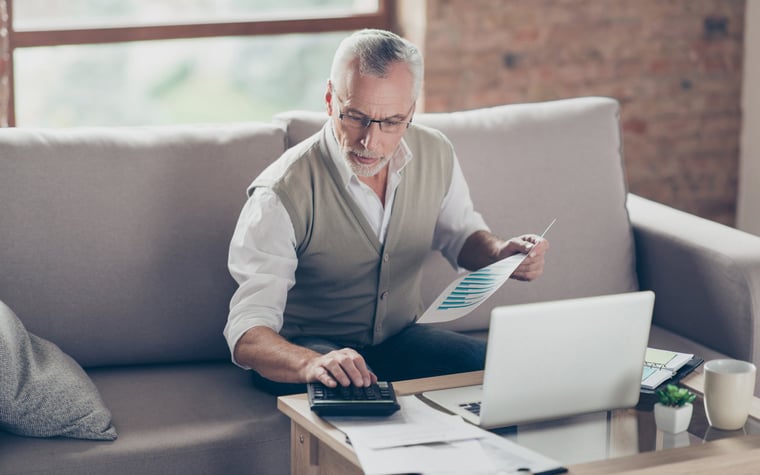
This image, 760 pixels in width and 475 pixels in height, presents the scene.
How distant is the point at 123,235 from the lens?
2314 mm

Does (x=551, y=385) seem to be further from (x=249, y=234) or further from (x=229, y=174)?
(x=229, y=174)

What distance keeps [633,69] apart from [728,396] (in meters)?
2.34

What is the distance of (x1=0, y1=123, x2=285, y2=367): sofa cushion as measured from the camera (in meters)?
2.27

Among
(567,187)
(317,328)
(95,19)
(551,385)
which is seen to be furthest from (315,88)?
(551,385)

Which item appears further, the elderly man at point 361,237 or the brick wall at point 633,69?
the brick wall at point 633,69

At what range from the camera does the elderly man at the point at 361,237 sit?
1997mm

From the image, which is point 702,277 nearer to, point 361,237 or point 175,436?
point 361,237

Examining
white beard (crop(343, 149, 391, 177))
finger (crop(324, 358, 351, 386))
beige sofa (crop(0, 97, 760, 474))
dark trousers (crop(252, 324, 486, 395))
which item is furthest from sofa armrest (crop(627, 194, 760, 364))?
finger (crop(324, 358, 351, 386))

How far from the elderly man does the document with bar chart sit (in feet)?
0.54

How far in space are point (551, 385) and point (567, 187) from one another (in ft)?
3.47

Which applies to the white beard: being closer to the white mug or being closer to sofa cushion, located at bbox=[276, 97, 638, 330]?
sofa cushion, located at bbox=[276, 97, 638, 330]

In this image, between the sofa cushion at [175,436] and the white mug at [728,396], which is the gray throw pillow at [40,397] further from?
the white mug at [728,396]

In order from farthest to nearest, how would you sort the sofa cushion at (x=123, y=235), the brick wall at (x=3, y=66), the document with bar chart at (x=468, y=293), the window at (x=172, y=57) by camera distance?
the window at (x=172, y=57)
the brick wall at (x=3, y=66)
the sofa cushion at (x=123, y=235)
the document with bar chart at (x=468, y=293)

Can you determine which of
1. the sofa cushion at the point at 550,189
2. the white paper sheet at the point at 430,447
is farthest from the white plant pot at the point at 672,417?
the sofa cushion at the point at 550,189
